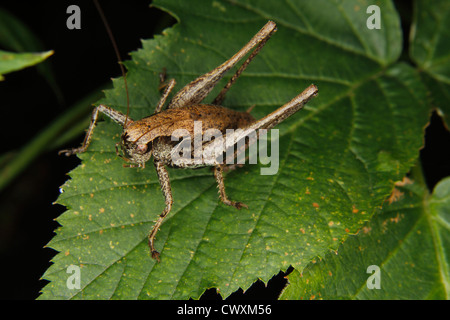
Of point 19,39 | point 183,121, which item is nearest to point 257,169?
point 183,121

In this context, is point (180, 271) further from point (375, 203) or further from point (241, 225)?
point (375, 203)

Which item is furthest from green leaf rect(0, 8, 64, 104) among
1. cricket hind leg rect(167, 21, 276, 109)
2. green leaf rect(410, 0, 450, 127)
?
green leaf rect(410, 0, 450, 127)

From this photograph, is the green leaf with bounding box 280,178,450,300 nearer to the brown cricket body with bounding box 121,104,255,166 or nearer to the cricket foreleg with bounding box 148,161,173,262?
the cricket foreleg with bounding box 148,161,173,262

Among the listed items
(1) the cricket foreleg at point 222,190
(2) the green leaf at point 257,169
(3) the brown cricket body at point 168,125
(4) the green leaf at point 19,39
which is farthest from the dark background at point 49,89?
(1) the cricket foreleg at point 222,190

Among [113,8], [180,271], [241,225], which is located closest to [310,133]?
[241,225]

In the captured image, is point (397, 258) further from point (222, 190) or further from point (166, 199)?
point (166, 199)

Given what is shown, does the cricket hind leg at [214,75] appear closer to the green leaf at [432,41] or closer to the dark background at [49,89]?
the dark background at [49,89]
